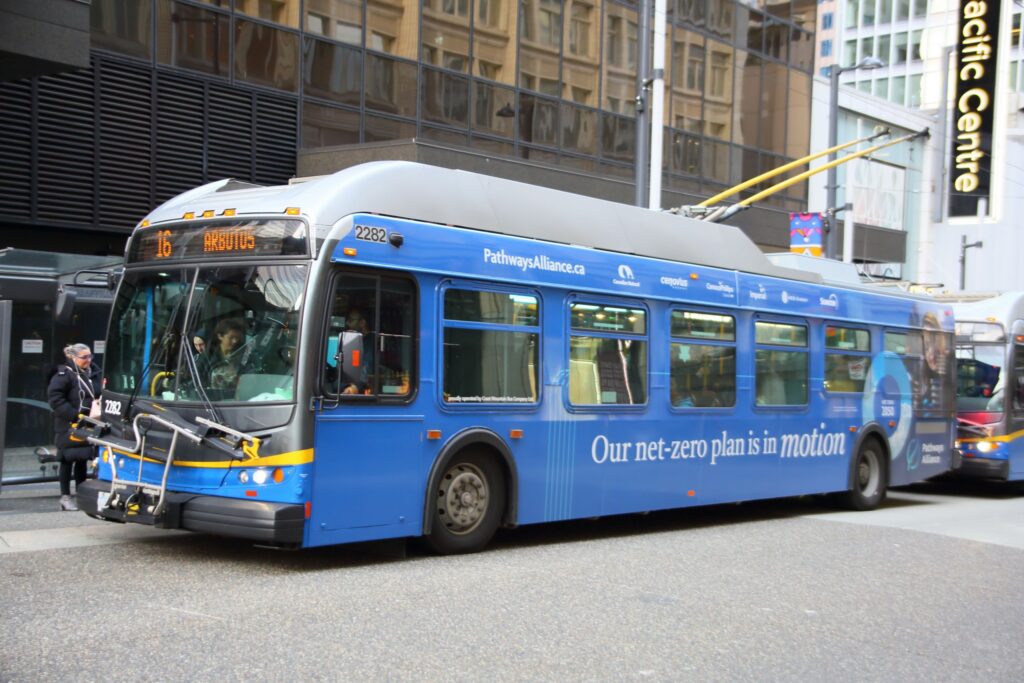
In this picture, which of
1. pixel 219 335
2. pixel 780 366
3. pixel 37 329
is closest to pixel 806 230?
pixel 780 366

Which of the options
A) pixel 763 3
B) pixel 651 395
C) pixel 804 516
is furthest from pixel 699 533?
pixel 763 3

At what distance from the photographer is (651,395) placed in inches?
450

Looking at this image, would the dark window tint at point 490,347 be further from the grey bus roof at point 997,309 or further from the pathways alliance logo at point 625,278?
the grey bus roof at point 997,309

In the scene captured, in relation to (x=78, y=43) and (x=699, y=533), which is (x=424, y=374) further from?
(x=78, y=43)

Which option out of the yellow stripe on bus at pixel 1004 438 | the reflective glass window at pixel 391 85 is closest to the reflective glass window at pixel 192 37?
the reflective glass window at pixel 391 85

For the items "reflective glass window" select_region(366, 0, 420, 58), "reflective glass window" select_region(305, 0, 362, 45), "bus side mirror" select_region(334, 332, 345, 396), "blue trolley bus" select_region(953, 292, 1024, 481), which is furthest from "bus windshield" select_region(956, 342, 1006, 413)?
"reflective glass window" select_region(305, 0, 362, 45)

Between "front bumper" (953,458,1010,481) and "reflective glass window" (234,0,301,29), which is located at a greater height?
"reflective glass window" (234,0,301,29)

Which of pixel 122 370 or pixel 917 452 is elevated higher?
pixel 122 370

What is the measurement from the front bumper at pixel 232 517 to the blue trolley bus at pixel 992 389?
12344mm

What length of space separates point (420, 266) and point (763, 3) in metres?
27.9

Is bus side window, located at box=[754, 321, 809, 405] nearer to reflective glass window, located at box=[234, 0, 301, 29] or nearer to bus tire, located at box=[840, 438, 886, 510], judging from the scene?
bus tire, located at box=[840, 438, 886, 510]

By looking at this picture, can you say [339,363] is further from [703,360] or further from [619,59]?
[619,59]

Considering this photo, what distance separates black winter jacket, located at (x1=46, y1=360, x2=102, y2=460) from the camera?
37.4ft

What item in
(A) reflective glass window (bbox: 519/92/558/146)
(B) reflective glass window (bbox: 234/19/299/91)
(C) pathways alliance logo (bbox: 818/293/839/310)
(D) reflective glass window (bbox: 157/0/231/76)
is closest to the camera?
(C) pathways alliance logo (bbox: 818/293/839/310)
